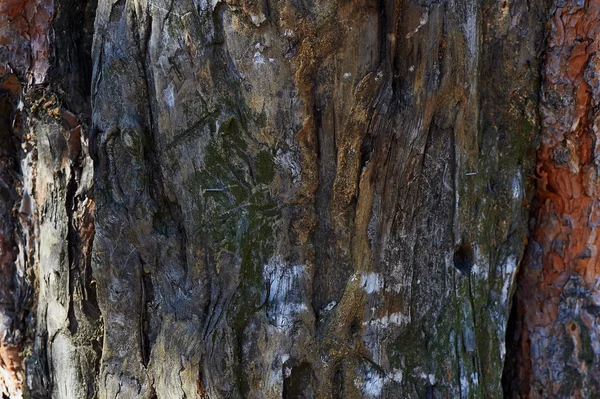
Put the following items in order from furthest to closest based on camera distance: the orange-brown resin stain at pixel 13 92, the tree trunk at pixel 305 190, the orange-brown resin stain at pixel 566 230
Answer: the orange-brown resin stain at pixel 13 92 < the orange-brown resin stain at pixel 566 230 < the tree trunk at pixel 305 190

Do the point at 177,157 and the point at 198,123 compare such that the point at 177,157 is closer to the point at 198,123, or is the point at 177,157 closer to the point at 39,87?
the point at 198,123

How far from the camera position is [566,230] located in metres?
1.88

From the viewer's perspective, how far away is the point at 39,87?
6.17 ft

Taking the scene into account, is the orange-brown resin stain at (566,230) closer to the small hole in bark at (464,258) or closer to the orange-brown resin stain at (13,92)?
the small hole in bark at (464,258)

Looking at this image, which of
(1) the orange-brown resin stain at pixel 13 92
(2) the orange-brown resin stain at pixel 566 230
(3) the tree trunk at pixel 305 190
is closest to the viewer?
(3) the tree trunk at pixel 305 190

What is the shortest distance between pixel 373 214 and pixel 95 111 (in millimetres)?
849

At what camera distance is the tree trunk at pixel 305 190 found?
159 centimetres

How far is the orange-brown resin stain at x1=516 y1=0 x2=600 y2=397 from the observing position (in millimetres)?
1756

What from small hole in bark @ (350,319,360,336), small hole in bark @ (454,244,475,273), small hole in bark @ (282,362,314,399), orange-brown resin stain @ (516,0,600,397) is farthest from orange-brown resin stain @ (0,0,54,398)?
orange-brown resin stain @ (516,0,600,397)

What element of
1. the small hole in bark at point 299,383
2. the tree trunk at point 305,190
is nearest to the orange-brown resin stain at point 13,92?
the tree trunk at point 305,190

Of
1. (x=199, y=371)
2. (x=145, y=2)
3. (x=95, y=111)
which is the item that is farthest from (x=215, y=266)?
(x=145, y=2)

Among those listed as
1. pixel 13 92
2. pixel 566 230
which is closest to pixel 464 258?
pixel 566 230

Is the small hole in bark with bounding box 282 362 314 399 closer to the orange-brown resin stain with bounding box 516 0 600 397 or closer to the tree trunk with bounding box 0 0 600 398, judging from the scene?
the tree trunk with bounding box 0 0 600 398

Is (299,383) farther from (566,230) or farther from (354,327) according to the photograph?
(566,230)
